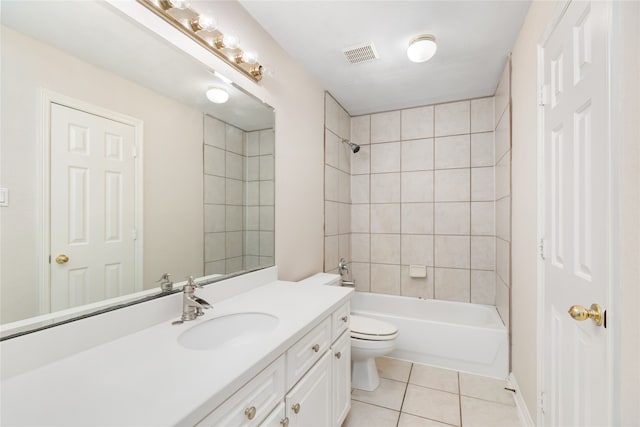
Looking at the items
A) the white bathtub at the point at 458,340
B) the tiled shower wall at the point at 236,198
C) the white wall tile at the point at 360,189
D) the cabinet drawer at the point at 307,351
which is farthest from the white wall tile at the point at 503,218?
the tiled shower wall at the point at 236,198

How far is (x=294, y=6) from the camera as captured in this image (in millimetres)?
1614

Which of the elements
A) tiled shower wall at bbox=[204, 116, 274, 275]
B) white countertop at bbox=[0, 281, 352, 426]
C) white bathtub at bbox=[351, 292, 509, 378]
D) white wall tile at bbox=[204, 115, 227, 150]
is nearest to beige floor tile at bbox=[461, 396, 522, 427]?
white bathtub at bbox=[351, 292, 509, 378]

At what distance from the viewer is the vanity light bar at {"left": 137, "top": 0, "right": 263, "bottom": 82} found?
1174 mm

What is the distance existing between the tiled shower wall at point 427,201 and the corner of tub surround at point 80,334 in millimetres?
2234

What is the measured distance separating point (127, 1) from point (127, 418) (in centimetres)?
131

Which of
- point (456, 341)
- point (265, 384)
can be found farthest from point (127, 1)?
point (456, 341)

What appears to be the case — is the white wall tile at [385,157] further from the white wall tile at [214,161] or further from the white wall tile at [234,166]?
the white wall tile at [214,161]

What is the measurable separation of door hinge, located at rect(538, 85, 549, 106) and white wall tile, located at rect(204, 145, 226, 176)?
62.3 inches

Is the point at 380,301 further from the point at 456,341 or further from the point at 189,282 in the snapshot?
the point at 189,282

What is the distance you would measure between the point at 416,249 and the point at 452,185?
75 centimetres

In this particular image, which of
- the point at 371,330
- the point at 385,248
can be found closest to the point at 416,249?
the point at 385,248

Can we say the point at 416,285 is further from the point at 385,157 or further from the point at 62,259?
the point at 62,259

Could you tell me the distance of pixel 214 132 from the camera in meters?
1.48

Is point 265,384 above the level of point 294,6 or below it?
below
